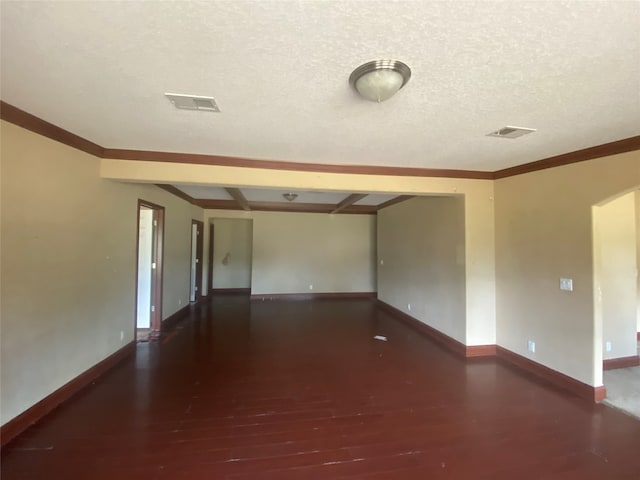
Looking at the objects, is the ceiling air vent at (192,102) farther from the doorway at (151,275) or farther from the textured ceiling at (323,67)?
the doorway at (151,275)

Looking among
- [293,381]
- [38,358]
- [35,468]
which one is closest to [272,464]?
[293,381]

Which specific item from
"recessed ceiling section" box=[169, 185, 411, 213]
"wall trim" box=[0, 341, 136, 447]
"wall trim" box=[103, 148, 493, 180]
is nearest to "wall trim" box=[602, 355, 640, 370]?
"wall trim" box=[103, 148, 493, 180]

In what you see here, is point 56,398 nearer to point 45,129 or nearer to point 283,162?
point 45,129

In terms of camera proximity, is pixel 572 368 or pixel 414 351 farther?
pixel 414 351


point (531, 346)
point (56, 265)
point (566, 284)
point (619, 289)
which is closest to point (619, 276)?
point (619, 289)

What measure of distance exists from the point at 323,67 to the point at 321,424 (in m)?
2.54

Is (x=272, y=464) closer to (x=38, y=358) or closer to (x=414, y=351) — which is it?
(x=38, y=358)

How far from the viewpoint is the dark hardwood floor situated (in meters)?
1.91

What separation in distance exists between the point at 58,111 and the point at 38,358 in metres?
1.95

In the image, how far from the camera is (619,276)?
3.49m

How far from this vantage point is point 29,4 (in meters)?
1.15

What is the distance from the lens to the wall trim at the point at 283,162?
2.25 meters

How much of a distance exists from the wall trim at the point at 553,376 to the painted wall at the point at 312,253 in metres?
4.34

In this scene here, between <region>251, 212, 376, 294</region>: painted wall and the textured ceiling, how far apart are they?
200 inches
